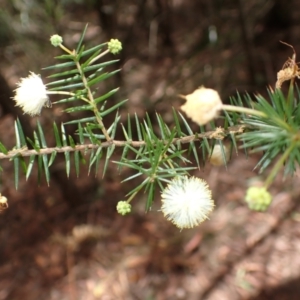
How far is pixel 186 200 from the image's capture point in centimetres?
58

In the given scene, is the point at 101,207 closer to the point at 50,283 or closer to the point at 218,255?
the point at 50,283

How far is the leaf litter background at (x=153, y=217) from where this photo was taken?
160 centimetres

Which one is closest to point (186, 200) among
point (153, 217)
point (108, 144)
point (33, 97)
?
point (108, 144)

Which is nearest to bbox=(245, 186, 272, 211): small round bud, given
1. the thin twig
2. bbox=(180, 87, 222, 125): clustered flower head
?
bbox=(180, 87, 222, 125): clustered flower head

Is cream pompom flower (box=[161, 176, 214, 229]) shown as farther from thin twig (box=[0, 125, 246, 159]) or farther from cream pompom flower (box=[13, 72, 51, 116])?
cream pompom flower (box=[13, 72, 51, 116])

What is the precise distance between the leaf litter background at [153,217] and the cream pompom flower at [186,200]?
90 centimetres

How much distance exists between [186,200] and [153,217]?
3.87 feet

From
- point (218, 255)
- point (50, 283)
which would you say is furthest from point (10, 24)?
point (218, 255)

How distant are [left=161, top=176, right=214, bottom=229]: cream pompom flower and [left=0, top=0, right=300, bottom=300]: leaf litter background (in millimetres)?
899

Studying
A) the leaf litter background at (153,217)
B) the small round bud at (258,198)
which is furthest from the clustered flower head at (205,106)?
the leaf litter background at (153,217)

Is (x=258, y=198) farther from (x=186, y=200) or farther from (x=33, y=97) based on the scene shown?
(x=33, y=97)

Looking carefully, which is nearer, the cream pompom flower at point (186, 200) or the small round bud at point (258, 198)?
the small round bud at point (258, 198)

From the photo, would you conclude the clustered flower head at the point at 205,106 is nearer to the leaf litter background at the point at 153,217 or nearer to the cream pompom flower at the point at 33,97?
the cream pompom flower at the point at 33,97

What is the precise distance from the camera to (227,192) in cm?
175
